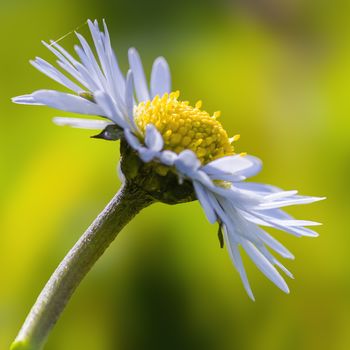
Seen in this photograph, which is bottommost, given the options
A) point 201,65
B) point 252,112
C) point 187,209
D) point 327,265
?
point 327,265

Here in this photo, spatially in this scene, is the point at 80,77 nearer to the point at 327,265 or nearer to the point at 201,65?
the point at 327,265

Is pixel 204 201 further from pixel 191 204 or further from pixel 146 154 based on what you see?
pixel 191 204

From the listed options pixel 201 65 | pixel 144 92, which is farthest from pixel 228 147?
pixel 201 65

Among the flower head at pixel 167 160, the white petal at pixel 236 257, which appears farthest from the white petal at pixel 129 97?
the white petal at pixel 236 257

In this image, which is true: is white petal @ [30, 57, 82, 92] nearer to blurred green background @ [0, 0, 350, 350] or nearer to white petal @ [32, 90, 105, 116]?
white petal @ [32, 90, 105, 116]

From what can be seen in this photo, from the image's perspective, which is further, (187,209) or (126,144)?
(187,209)

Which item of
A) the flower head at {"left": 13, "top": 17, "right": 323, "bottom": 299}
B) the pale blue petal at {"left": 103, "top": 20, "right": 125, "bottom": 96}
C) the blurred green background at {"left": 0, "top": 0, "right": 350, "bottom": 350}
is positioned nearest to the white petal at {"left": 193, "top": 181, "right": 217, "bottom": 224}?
the flower head at {"left": 13, "top": 17, "right": 323, "bottom": 299}

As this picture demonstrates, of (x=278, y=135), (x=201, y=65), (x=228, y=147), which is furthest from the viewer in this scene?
(x=201, y=65)
